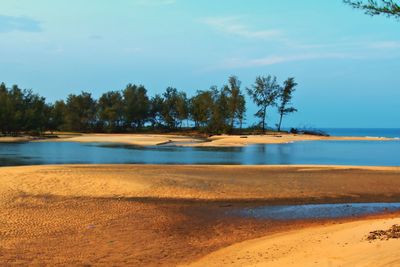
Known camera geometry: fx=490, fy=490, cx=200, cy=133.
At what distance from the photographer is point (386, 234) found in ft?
33.4

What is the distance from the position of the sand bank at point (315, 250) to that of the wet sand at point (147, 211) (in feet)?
0.54

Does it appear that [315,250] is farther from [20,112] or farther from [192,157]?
[20,112]

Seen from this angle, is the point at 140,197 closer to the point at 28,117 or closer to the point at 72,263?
the point at 72,263

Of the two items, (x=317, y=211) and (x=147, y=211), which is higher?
(x=147, y=211)

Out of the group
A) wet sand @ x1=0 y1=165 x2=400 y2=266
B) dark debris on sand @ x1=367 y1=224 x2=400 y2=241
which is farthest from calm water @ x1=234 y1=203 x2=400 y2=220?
dark debris on sand @ x1=367 y1=224 x2=400 y2=241

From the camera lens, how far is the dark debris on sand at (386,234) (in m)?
9.82

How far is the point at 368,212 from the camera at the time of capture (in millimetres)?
16453

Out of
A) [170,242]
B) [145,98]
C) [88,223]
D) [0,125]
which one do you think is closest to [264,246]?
[170,242]

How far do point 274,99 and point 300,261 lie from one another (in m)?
102

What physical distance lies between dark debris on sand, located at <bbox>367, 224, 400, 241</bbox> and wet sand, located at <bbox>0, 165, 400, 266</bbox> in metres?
0.62

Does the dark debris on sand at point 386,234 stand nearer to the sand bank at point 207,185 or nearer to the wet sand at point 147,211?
the wet sand at point 147,211

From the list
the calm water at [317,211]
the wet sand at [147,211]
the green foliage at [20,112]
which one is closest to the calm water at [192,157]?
the wet sand at [147,211]

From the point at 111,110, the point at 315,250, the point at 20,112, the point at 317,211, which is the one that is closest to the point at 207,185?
the point at 317,211

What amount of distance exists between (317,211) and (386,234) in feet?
20.8
